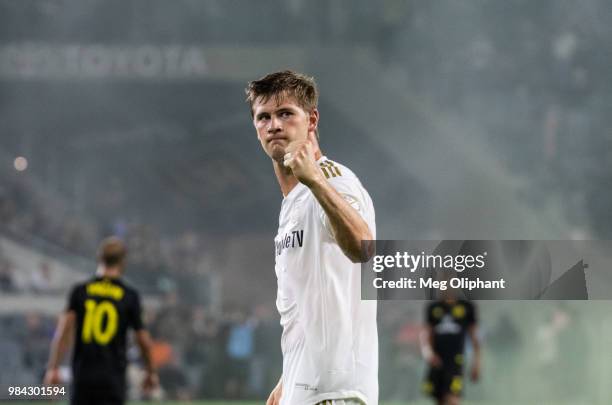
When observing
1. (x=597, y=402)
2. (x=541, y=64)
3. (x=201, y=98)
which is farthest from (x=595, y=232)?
(x=201, y=98)

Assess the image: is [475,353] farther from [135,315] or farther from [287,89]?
[287,89]

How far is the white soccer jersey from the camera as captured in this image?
3068 millimetres

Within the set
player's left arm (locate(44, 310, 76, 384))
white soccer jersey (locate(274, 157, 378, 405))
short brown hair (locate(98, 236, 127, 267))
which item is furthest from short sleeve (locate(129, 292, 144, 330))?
white soccer jersey (locate(274, 157, 378, 405))

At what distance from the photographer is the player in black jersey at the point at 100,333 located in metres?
7.17

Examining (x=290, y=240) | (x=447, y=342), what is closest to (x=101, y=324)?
(x=290, y=240)

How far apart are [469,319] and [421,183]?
12746 millimetres

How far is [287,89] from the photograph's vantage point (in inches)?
133

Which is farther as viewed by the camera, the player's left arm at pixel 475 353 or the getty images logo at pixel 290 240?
the player's left arm at pixel 475 353

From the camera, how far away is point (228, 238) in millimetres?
23422

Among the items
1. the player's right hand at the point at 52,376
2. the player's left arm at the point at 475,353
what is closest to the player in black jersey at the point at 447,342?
the player's left arm at the point at 475,353

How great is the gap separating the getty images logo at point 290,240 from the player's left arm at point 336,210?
0.36 metres

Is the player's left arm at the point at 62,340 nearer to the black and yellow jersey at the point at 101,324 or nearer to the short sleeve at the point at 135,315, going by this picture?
the black and yellow jersey at the point at 101,324

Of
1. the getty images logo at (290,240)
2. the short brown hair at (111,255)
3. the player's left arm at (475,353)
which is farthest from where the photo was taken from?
the player's left arm at (475,353)

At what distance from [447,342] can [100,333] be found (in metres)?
5.99
